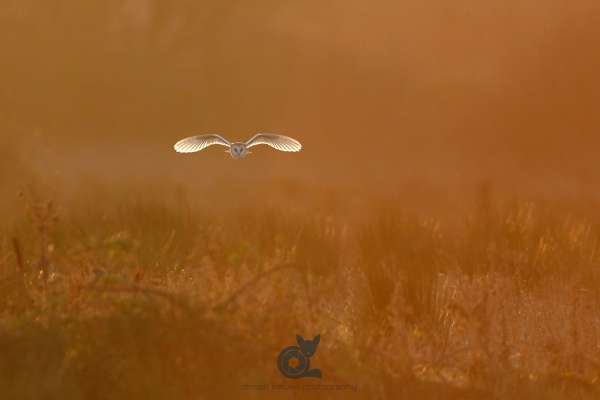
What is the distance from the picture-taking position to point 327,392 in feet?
13.9

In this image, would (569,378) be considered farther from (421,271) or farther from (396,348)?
(421,271)

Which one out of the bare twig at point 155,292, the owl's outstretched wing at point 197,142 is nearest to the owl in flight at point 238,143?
the owl's outstretched wing at point 197,142

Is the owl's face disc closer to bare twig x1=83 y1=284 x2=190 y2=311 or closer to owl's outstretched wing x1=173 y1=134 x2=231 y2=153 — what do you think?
owl's outstretched wing x1=173 y1=134 x2=231 y2=153

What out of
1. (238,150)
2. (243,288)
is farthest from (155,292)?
(238,150)

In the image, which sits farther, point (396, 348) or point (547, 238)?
point (547, 238)

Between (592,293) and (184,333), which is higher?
(592,293)

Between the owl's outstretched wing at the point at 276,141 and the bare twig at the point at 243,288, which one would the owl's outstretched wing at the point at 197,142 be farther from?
the bare twig at the point at 243,288

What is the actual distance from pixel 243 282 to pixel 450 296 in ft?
5.03

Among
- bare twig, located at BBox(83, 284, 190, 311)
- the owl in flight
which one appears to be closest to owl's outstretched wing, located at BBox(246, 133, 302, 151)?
the owl in flight

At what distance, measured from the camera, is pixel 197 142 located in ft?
16.2

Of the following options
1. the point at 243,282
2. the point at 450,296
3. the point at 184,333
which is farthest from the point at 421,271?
the point at 184,333

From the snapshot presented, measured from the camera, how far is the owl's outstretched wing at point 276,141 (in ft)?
15.6

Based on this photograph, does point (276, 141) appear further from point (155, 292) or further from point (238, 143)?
point (155, 292)

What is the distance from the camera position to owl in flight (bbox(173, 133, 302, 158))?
15.6 ft
